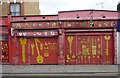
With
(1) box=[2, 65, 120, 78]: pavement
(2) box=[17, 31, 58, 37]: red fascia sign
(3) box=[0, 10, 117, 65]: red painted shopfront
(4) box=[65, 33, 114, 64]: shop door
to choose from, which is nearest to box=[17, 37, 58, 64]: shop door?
(3) box=[0, 10, 117, 65]: red painted shopfront

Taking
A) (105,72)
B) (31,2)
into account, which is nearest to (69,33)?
(105,72)

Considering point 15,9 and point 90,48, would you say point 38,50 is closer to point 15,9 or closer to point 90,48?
point 90,48

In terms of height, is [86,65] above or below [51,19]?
below

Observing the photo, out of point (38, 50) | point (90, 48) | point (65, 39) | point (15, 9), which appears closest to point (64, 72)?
point (65, 39)

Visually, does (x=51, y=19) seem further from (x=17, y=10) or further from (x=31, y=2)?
(x=31, y=2)

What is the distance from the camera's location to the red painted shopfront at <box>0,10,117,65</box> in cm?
3002

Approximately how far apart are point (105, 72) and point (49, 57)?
24.9ft

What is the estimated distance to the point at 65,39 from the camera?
30219 mm

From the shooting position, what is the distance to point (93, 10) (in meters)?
30.1

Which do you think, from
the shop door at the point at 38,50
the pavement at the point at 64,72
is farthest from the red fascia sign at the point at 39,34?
the pavement at the point at 64,72

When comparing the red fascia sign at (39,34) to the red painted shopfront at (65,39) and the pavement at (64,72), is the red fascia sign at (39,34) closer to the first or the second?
the red painted shopfront at (65,39)

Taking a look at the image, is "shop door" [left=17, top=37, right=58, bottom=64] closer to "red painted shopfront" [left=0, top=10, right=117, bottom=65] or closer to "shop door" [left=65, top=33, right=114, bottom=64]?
"red painted shopfront" [left=0, top=10, right=117, bottom=65]

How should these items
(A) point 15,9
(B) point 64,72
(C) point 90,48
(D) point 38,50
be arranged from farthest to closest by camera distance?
(A) point 15,9 < (D) point 38,50 < (C) point 90,48 < (B) point 64,72

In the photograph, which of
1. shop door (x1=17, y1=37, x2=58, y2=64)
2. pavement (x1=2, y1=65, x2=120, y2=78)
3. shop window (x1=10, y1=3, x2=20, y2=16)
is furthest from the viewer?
shop window (x1=10, y1=3, x2=20, y2=16)
